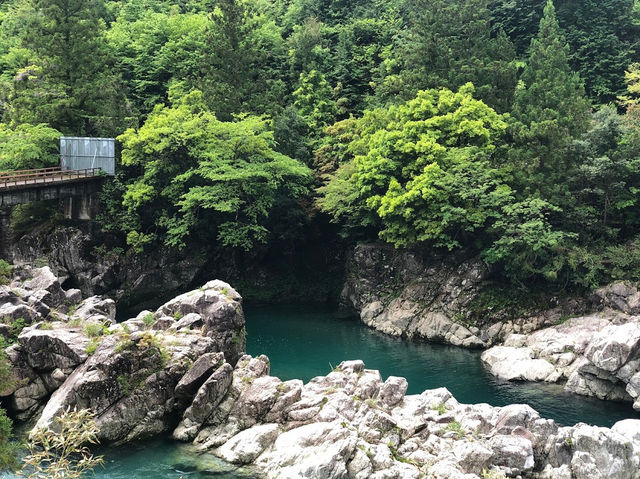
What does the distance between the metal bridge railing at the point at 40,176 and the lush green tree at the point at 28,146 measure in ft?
2.90

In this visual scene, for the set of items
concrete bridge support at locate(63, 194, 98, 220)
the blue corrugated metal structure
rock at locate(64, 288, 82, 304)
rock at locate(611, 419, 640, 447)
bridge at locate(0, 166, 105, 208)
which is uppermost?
the blue corrugated metal structure

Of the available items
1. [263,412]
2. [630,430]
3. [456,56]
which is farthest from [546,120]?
[263,412]

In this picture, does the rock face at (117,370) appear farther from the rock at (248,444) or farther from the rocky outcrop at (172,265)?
the rocky outcrop at (172,265)

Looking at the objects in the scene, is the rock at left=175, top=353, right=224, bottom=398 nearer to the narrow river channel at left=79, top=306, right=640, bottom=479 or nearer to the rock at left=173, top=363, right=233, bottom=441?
the rock at left=173, top=363, right=233, bottom=441

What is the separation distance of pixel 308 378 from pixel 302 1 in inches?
2199

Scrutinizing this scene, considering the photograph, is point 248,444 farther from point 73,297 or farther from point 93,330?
point 73,297

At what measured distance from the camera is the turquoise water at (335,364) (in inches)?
904

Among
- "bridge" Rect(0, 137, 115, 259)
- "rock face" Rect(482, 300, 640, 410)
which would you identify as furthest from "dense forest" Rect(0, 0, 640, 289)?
"rock face" Rect(482, 300, 640, 410)

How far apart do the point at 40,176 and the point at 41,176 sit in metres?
0.07

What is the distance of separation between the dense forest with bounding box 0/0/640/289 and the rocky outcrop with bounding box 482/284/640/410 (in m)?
2.87

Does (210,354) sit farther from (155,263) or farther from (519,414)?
(155,263)

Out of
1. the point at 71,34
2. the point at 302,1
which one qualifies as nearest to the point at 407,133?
the point at 71,34

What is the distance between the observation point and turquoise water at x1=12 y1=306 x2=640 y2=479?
2297 cm

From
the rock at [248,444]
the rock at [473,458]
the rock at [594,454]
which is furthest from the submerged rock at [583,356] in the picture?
the rock at [248,444]
